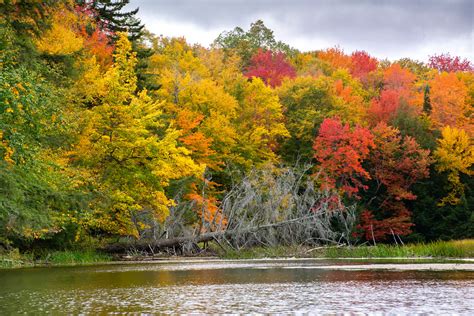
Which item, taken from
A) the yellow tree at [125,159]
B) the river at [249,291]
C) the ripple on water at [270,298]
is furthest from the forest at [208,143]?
the ripple on water at [270,298]

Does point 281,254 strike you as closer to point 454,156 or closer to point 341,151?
point 341,151

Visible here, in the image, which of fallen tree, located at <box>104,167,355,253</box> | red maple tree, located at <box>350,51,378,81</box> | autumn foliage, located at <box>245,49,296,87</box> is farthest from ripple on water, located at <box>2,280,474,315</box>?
red maple tree, located at <box>350,51,378,81</box>

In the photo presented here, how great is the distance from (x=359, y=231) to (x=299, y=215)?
50.0 ft

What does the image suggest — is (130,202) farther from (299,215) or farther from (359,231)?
(359,231)

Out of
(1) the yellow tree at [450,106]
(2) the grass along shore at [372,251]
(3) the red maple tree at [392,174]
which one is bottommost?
(2) the grass along shore at [372,251]

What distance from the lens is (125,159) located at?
110 ft

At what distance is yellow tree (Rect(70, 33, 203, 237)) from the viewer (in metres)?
32.3

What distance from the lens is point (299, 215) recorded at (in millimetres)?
34688

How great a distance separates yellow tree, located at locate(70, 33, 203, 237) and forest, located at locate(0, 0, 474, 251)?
10 centimetres

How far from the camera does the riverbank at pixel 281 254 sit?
27.6 meters

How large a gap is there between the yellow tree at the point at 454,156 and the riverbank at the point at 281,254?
24208mm

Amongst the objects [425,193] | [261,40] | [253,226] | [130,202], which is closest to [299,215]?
[253,226]

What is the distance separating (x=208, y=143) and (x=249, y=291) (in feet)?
105

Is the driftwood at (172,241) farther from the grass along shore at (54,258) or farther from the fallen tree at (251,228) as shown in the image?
the grass along shore at (54,258)
